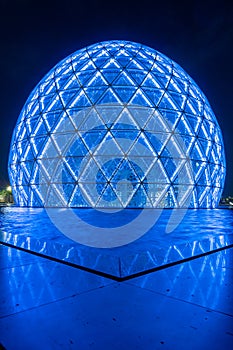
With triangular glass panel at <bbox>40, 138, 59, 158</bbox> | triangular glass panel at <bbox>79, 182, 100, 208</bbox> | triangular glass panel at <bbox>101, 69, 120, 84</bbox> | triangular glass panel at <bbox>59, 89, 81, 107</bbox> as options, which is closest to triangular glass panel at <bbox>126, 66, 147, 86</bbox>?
triangular glass panel at <bbox>101, 69, 120, 84</bbox>

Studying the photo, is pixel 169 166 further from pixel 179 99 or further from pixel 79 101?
pixel 79 101

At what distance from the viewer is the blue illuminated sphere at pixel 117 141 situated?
1616 cm

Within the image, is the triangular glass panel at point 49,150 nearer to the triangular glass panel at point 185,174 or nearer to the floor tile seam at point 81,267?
the triangular glass panel at point 185,174

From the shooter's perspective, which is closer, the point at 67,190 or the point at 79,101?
the point at 67,190

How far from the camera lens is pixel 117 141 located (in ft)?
53.9

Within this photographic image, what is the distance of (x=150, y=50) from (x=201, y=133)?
30.2ft

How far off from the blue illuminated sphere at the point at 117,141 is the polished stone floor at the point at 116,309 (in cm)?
1283

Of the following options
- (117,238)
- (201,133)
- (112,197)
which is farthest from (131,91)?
(117,238)

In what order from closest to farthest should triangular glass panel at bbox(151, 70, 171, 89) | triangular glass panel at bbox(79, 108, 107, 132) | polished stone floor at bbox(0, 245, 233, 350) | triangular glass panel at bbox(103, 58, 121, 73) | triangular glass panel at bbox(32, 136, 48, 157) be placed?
polished stone floor at bbox(0, 245, 233, 350) → triangular glass panel at bbox(79, 108, 107, 132) → triangular glass panel at bbox(32, 136, 48, 157) → triangular glass panel at bbox(151, 70, 171, 89) → triangular glass panel at bbox(103, 58, 121, 73)

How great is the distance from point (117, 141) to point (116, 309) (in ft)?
48.0

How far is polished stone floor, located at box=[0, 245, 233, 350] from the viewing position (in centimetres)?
174

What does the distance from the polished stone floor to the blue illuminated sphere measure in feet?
42.1

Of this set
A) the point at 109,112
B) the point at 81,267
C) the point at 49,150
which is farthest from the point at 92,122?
the point at 81,267

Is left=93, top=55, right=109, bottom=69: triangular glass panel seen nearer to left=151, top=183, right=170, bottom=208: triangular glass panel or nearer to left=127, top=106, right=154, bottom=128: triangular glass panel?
left=127, top=106, right=154, bottom=128: triangular glass panel
